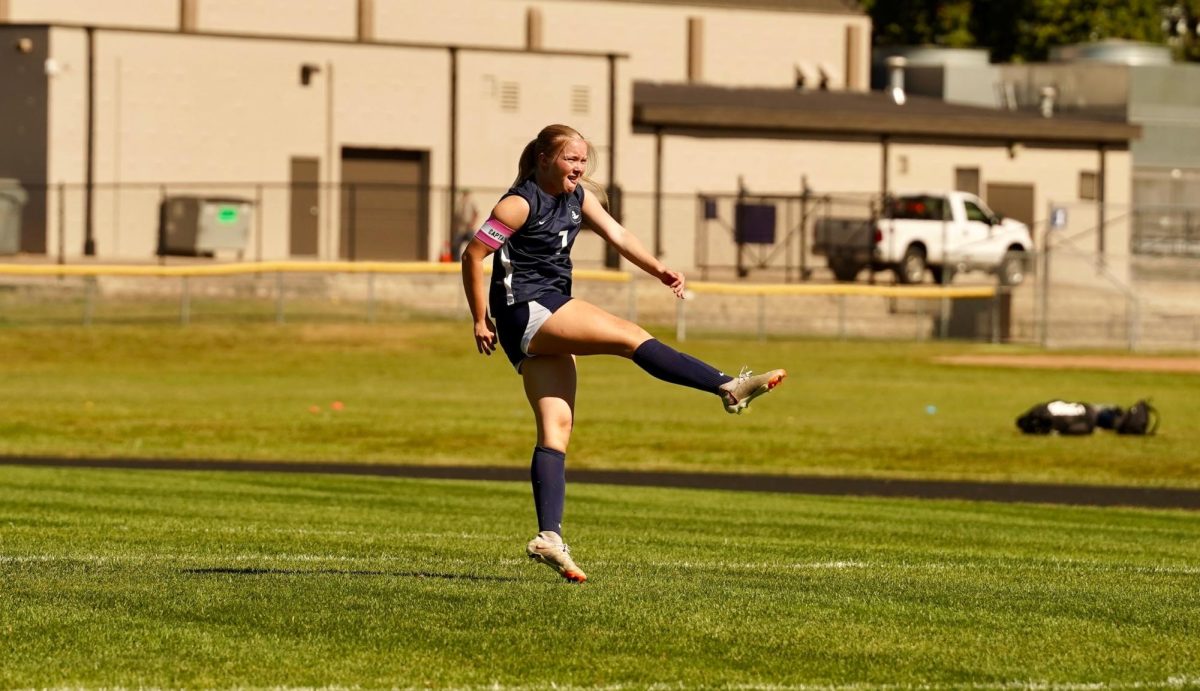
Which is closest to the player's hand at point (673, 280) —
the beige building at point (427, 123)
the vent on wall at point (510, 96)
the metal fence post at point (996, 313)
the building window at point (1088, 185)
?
the beige building at point (427, 123)

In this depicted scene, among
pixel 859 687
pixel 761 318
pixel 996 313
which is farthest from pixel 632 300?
pixel 859 687

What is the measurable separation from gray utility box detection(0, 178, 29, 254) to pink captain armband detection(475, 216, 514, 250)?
34.6m

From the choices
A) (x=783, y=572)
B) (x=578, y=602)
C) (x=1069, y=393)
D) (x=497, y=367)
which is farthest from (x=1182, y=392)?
(x=578, y=602)

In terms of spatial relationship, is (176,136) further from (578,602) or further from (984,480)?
(578,602)

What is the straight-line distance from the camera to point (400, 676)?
704 cm

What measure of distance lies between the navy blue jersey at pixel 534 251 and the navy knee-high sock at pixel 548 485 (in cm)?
75

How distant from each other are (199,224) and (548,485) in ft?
113

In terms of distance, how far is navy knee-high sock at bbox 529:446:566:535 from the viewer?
9.21 meters

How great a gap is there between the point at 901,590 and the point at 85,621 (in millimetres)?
3690

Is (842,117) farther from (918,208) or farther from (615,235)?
(615,235)

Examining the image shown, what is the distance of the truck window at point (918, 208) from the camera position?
46688mm

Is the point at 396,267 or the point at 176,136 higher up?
the point at 176,136

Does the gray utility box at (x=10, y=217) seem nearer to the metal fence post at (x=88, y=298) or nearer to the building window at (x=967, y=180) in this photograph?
the metal fence post at (x=88, y=298)

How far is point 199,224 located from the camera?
4262 centimetres
